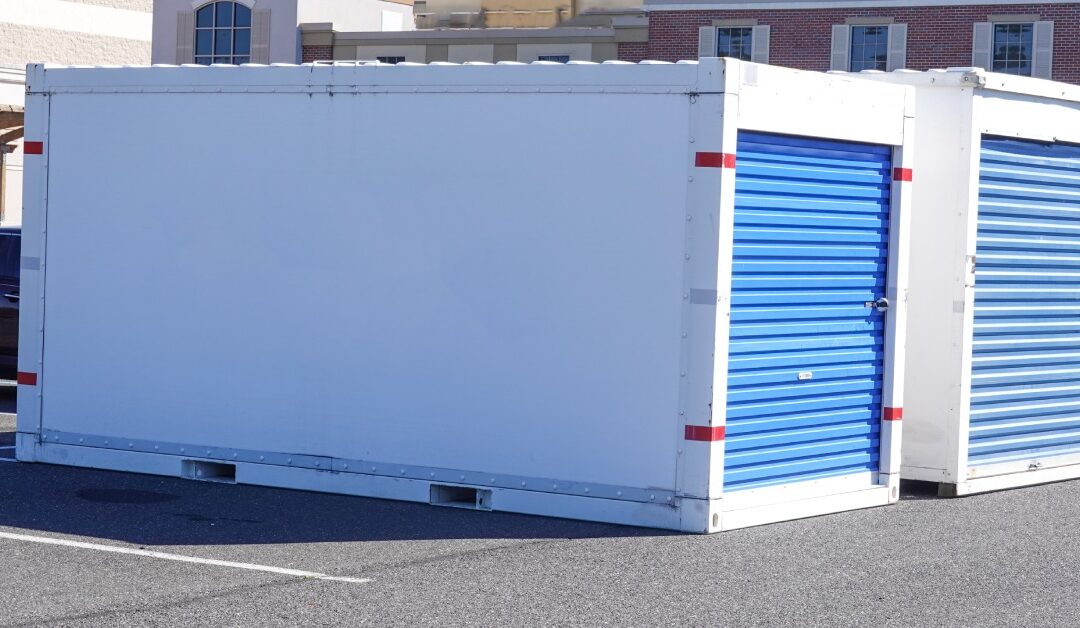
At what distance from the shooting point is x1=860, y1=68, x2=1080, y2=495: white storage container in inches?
434

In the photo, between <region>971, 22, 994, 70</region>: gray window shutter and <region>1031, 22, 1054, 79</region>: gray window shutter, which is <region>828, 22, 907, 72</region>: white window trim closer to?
<region>971, 22, 994, 70</region>: gray window shutter

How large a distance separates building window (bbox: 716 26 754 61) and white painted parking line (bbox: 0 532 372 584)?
144 ft

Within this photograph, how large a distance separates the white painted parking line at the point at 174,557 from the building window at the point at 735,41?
144ft

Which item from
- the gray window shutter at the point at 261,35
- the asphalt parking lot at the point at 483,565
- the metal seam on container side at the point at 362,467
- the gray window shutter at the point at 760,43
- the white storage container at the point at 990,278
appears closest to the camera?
the asphalt parking lot at the point at 483,565

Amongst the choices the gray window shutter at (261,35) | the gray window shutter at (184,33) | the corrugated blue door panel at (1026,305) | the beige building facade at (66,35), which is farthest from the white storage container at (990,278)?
the gray window shutter at (184,33)

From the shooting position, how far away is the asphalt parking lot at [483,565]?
→ 23.4 ft

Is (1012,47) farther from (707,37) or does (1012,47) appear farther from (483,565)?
(483,565)

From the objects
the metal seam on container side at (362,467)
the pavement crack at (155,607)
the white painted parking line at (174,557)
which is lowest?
the pavement crack at (155,607)

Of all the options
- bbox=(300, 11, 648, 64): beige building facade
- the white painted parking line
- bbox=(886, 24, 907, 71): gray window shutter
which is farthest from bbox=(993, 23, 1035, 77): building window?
the white painted parking line

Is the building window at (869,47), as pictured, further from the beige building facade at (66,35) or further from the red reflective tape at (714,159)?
the red reflective tape at (714,159)

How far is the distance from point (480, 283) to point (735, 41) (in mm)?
42465

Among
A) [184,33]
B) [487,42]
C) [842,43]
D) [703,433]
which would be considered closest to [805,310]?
[703,433]

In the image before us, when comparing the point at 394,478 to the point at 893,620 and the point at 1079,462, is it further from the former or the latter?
the point at 1079,462

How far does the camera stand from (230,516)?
9.47m
